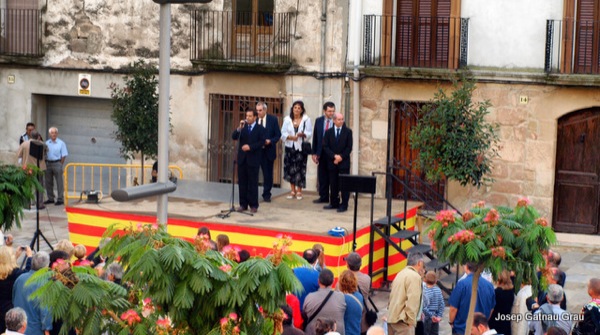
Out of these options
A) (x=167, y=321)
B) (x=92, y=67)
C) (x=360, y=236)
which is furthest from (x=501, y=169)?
(x=167, y=321)

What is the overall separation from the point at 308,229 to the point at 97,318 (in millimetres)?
8488

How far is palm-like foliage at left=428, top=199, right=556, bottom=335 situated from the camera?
1259 cm

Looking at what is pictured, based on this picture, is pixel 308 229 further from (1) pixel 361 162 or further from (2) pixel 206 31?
(2) pixel 206 31

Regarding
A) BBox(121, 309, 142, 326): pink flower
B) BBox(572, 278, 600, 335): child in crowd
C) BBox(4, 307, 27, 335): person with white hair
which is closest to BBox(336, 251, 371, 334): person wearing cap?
BBox(572, 278, 600, 335): child in crowd

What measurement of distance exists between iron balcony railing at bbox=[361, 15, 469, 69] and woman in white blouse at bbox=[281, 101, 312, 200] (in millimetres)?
4008

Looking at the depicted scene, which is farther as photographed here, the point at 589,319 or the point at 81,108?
the point at 81,108

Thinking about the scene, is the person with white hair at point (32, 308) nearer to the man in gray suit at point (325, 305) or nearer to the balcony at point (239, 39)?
the man in gray suit at point (325, 305)

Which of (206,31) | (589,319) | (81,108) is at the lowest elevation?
(589,319)

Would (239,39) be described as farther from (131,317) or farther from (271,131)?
(131,317)

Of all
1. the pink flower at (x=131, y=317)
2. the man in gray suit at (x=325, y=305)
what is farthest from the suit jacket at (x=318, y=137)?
the pink flower at (x=131, y=317)

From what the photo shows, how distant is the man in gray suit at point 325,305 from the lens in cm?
1240

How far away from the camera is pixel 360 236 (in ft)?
58.4

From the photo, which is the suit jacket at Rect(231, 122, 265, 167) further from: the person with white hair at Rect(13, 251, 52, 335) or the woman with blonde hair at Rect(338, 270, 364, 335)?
the person with white hair at Rect(13, 251, 52, 335)

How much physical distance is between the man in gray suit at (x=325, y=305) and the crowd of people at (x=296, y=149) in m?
6.52
